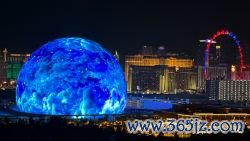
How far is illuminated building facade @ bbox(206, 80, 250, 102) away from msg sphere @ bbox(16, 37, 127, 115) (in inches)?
2226

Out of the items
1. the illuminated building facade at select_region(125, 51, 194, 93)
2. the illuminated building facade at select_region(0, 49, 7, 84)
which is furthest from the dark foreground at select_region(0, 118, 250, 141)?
the illuminated building facade at select_region(0, 49, 7, 84)

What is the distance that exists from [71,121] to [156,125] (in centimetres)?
494

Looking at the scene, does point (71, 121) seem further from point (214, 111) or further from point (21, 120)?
point (214, 111)

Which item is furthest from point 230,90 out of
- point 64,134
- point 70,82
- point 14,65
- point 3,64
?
point 64,134

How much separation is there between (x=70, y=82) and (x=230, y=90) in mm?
60360

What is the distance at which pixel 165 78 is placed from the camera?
11188cm

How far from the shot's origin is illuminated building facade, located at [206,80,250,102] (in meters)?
91.1

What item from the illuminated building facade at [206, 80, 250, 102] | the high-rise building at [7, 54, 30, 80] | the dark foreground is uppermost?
the high-rise building at [7, 54, 30, 80]

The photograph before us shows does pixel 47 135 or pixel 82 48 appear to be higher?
pixel 82 48

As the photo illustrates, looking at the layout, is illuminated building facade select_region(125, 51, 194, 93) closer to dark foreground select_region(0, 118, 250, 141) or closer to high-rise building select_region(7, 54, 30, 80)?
high-rise building select_region(7, 54, 30, 80)

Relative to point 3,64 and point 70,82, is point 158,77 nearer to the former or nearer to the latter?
point 3,64

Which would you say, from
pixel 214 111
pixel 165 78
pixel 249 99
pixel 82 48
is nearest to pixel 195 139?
pixel 82 48

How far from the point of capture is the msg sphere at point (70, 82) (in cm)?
3462

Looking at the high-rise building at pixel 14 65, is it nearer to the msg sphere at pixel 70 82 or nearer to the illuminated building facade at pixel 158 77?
the illuminated building facade at pixel 158 77
